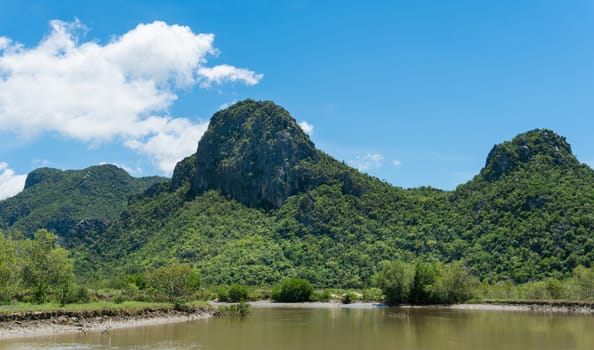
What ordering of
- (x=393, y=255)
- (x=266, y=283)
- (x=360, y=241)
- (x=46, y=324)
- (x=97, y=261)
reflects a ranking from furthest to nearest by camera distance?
(x=97, y=261) → (x=360, y=241) → (x=393, y=255) → (x=266, y=283) → (x=46, y=324)

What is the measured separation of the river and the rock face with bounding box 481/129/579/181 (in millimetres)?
107355

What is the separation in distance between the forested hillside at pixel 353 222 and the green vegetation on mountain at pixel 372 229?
378 mm

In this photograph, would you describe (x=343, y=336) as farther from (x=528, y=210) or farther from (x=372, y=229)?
(x=372, y=229)

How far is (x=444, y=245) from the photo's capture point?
14012 centimetres

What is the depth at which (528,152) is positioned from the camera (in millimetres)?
162000

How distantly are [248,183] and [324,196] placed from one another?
98.9 ft

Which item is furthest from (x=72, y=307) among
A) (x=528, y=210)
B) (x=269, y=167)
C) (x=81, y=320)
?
(x=269, y=167)

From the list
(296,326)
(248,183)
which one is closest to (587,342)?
(296,326)

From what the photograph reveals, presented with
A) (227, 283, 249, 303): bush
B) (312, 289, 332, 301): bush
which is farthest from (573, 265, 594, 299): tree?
(227, 283, 249, 303): bush

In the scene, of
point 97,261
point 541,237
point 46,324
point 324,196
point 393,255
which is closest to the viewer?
point 46,324

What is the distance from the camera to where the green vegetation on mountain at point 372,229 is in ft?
365

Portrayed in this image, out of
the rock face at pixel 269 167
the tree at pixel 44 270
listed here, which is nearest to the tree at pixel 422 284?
the tree at pixel 44 270

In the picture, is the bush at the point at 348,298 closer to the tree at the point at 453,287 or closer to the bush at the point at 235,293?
the tree at the point at 453,287

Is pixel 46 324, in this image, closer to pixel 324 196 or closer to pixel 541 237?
pixel 541 237
